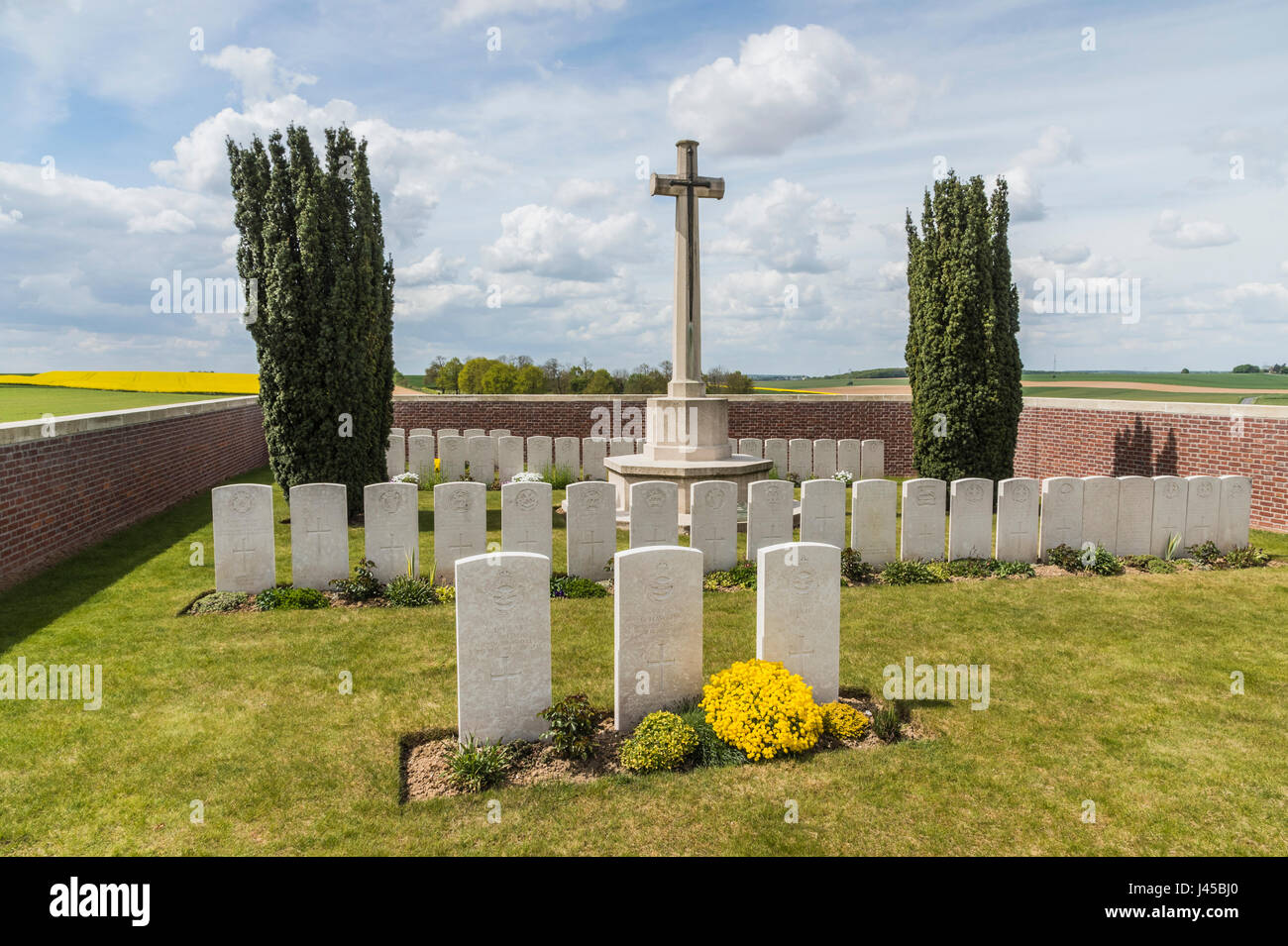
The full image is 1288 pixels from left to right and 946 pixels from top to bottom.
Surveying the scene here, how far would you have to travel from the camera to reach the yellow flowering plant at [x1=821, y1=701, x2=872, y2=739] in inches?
204

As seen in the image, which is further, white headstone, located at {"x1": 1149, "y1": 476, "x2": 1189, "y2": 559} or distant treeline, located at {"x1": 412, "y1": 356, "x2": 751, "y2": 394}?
distant treeline, located at {"x1": 412, "y1": 356, "x2": 751, "y2": 394}

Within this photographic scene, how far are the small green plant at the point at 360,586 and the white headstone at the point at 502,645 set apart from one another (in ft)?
11.8

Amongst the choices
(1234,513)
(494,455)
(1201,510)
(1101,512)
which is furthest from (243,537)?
(1234,513)

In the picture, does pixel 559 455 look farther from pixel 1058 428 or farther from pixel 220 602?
pixel 1058 428

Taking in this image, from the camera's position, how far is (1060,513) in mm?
9812

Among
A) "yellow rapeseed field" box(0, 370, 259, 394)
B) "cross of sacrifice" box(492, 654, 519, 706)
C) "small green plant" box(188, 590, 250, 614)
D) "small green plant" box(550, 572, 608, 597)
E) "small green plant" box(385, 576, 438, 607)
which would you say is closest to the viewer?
"cross of sacrifice" box(492, 654, 519, 706)

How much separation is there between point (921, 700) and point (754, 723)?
1640 millimetres

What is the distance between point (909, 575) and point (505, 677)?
5.73 meters

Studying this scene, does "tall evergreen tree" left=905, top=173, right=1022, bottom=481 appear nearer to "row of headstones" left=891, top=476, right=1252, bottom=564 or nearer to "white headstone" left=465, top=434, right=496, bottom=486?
"row of headstones" left=891, top=476, right=1252, bottom=564

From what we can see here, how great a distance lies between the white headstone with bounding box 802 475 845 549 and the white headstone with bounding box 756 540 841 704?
4.08m

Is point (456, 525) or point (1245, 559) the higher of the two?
point (456, 525)

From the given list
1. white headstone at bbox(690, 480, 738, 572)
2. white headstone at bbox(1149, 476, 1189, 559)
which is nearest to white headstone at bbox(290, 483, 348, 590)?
white headstone at bbox(690, 480, 738, 572)

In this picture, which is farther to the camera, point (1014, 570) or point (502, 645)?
point (1014, 570)

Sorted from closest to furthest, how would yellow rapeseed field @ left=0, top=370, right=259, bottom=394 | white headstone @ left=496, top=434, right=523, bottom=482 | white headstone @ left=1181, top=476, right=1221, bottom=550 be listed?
1. white headstone @ left=1181, top=476, right=1221, bottom=550
2. white headstone @ left=496, top=434, right=523, bottom=482
3. yellow rapeseed field @ left=0, top=370, right=259, bottom=394
